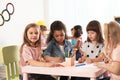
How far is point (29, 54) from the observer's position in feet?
7.73

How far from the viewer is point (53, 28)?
2516 mm

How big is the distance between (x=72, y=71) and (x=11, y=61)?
1.13 metres

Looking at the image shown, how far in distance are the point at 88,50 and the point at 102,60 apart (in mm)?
292

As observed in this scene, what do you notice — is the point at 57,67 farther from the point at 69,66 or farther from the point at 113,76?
the point at 113,76

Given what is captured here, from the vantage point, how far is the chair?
9.07 ft

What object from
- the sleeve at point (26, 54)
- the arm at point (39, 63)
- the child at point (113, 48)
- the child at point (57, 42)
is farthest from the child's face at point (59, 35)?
the child at point (113, 48)

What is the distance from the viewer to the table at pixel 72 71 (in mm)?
1842

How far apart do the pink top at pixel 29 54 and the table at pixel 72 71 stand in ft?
0.81

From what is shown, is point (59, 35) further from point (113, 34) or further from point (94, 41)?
point (113, 34)

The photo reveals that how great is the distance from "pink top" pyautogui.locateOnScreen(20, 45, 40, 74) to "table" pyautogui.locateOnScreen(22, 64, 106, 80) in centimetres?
25

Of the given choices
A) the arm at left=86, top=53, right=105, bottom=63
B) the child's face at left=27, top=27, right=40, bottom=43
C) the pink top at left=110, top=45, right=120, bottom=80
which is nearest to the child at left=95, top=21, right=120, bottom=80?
the pink top at left=110, top=45, right=120, bottom=80

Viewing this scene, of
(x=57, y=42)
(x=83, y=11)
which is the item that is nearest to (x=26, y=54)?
(x=57, y=42)

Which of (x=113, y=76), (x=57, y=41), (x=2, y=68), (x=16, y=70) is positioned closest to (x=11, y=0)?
(x=2, y=68)

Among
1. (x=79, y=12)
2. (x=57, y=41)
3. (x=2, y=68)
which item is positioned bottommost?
(x=2, y=68)
